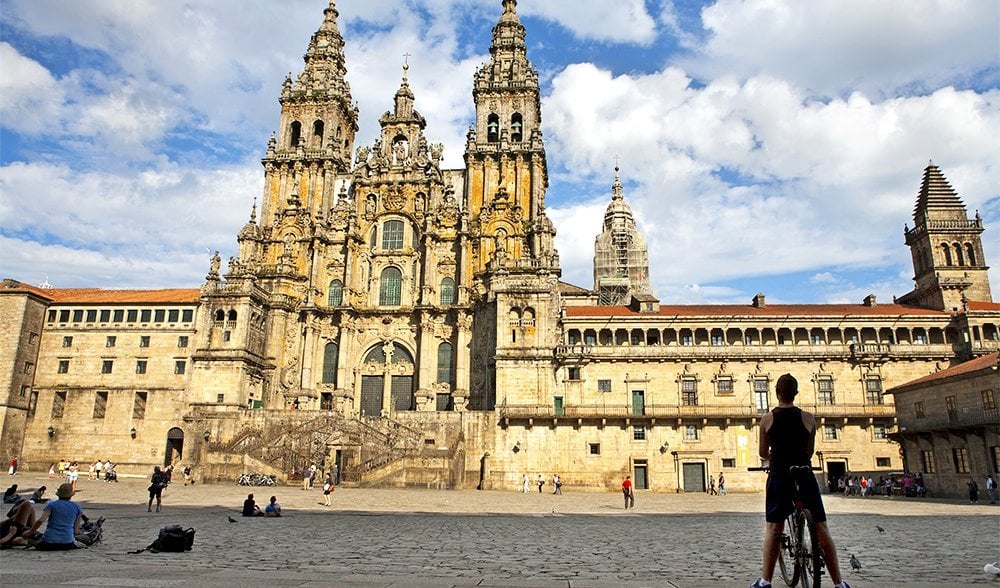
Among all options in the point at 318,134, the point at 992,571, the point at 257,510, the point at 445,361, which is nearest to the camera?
the point at 992,571

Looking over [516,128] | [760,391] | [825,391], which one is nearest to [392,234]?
[516,128]

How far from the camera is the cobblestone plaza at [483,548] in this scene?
911 cm

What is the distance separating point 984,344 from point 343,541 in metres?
50.6

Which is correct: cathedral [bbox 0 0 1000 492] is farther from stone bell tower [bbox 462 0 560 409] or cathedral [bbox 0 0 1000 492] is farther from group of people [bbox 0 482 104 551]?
group of people [bbox 0 482 104 551]

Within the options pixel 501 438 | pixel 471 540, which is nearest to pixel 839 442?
pixel 501 438

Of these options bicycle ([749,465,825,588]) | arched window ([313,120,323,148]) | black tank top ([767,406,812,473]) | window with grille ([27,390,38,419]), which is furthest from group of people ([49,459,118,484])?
black tank top ([767,406,812,473])

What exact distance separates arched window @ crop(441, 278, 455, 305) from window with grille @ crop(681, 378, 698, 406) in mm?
19361

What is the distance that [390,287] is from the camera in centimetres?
5669

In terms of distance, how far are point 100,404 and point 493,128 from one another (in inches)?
1530

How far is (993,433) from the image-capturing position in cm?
3341

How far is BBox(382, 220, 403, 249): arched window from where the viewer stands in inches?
2258

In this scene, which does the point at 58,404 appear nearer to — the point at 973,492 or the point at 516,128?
the point at 516,128

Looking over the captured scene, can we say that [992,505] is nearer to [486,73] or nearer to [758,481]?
[758,481]

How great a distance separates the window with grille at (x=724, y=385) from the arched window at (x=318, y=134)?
131ft
